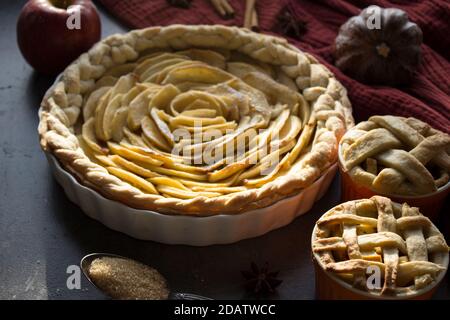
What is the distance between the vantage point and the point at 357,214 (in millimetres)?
2395

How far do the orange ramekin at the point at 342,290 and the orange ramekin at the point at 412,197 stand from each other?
12.7 inches

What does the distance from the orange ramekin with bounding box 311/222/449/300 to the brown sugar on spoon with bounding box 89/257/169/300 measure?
0.53 m

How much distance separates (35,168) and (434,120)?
69.2 inches

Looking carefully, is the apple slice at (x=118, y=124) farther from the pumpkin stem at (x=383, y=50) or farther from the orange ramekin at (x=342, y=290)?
the pumpkin stem at (x=383, y=50)

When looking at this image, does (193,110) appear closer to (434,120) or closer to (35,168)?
(35,168)

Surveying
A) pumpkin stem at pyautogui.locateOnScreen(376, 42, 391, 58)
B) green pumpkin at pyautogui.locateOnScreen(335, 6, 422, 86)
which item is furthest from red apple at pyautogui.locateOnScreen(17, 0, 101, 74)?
pumpkin stem at pyautogui.locateOnScreen(376, 42, 391, 58)

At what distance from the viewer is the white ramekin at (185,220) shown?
2520 mm

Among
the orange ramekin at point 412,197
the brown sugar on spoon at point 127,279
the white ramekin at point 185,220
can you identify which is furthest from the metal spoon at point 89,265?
the orange ramekin at point 412,197

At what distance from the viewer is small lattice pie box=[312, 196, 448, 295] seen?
85.1 inches

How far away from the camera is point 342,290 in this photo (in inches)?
87.1

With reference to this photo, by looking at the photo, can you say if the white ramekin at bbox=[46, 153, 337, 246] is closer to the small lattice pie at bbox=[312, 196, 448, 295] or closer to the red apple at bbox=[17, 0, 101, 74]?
the small lattice pie at bbox=[312, 196, 448, 295]

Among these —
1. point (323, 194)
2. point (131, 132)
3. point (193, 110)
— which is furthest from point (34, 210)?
point (323, 194)

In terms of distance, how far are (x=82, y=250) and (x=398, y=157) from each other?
48.7 inches

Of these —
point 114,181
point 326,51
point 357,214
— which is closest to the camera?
point 357,214
